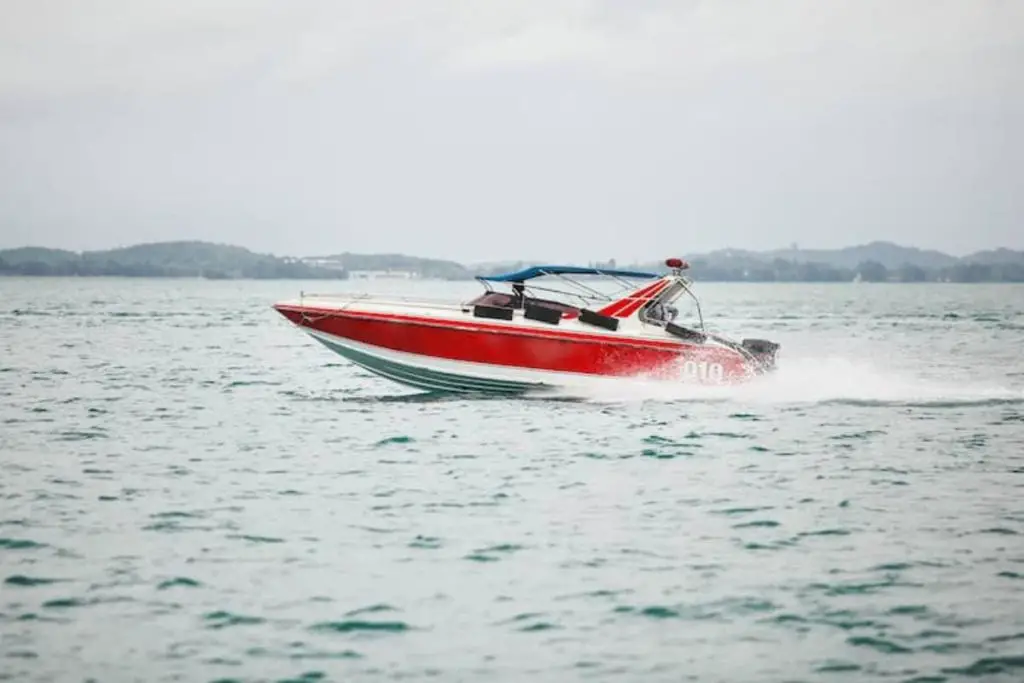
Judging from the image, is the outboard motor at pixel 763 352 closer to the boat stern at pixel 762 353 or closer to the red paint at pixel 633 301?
the boat stern at pixel 762 353

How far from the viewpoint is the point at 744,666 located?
29.3 ft

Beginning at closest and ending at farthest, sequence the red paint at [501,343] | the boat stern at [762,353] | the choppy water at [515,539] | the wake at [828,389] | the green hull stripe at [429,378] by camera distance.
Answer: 1. the choppy water at [515,539]
2. the red paint at [501,343]
3. the green hull stripe at [429,378]
4. the wake at [828,389]
5. the boat stern at [762,353]

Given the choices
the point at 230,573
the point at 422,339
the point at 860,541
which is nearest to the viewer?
the point at 230,573

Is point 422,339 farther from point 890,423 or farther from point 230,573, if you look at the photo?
point 230,573

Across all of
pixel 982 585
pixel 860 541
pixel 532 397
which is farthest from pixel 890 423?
pixel 982 585

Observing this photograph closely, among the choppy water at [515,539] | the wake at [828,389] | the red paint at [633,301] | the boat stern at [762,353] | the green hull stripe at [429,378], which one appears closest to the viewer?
the choppy water at [515,539]

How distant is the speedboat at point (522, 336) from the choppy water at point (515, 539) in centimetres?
68

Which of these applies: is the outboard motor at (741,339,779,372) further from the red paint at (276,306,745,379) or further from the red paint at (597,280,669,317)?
the red paint at (597,280,669,317)

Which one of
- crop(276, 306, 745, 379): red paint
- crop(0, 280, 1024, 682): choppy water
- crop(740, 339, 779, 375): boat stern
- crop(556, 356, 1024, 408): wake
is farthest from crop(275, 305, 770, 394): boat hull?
crop(740, 339, 779, 375): boat stern

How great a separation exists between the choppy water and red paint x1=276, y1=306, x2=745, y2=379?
31.1 inches

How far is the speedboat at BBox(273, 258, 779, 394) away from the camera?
22.0 meters

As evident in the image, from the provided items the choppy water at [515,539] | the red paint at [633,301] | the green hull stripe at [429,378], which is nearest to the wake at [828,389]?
the choppy water at [515,539]

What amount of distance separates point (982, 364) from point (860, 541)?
2817 centimetres

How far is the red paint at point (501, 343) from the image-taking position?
2197 centimetres
